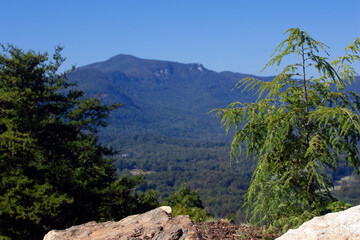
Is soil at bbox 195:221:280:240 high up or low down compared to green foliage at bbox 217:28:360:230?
down

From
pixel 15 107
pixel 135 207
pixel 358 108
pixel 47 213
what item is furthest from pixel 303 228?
pixel 135 207

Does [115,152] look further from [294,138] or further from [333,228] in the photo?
[333,228]

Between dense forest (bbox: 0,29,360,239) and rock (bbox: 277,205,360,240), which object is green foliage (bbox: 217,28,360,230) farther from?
rock (bbox: 277,205,360,240)

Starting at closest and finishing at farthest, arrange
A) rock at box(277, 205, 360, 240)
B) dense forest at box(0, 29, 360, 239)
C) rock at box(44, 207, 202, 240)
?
rock at box(277, 205, 360, 240)
rock at box(44, 207, 202, 240)
dense forest at box(0, 29, 360, 239)

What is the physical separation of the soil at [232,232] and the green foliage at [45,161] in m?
7.23

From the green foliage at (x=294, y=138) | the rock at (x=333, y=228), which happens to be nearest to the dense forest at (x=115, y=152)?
the green foliage at (x=294, y=138)

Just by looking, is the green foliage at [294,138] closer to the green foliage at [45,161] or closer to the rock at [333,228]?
the rock at [333,228]

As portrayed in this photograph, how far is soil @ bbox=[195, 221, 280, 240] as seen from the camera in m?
5.02

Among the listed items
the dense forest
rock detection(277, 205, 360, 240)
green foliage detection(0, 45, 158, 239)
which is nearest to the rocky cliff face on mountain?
rock detection(277, 205, 360, 240)

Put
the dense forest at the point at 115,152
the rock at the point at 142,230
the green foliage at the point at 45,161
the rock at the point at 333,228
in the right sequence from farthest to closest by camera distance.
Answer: the green foliage at the point at 45,161, the dense forest at the point at 115,152, the rock at the point at 142,230, the rock at the point at 333,228

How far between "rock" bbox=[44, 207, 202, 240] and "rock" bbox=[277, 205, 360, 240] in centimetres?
108

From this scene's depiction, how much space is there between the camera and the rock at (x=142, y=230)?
3.69m

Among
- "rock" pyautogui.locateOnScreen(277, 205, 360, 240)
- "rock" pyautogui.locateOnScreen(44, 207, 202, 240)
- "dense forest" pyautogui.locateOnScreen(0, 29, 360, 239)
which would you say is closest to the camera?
"rock" pyautogui.locateOnScreen(277, 205, 360, 240)

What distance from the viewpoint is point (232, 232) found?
5.42m
